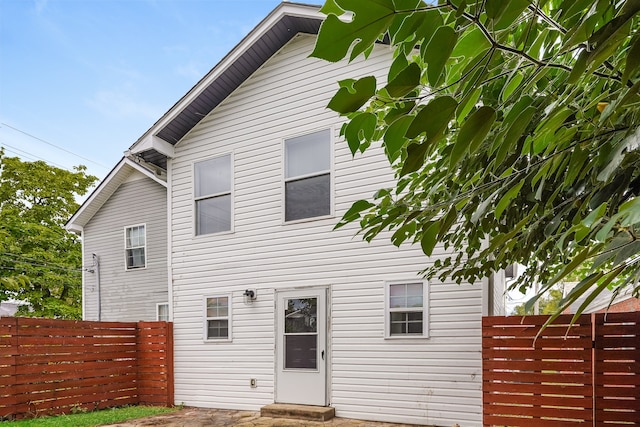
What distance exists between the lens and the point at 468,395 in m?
5.07

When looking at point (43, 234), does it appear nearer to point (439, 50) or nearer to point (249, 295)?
point (249, 295)

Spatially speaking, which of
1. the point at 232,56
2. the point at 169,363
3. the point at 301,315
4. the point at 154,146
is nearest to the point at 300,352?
the point at 301,315

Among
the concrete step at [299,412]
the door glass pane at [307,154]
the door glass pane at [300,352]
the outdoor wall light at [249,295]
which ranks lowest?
the concrete step at [299,412]

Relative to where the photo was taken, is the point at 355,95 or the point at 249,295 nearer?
the point at 355,95

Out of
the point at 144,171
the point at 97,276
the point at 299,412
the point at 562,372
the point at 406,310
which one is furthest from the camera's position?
the point at 97,276

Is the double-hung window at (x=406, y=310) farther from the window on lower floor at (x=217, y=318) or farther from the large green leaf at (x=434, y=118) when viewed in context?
the large green leaf at (x=434, y=118)

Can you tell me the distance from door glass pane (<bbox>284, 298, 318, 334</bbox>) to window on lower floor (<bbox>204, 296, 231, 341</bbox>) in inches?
44.2

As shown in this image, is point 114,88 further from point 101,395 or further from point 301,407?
point 301,407

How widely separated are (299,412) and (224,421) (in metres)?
1.10

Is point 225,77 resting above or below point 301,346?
above

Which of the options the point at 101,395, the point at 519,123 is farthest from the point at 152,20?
the point at 519,123

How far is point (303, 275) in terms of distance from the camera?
6395mm

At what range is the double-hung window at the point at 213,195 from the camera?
7.32 metres

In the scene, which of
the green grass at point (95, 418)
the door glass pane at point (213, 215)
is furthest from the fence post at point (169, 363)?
the door glass pane at point (213, 215)
